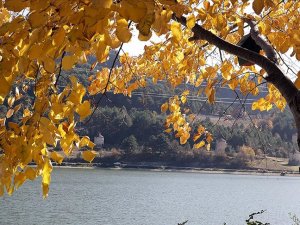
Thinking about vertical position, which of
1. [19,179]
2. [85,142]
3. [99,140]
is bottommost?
[19,179]

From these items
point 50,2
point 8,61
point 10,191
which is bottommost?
point 10,191

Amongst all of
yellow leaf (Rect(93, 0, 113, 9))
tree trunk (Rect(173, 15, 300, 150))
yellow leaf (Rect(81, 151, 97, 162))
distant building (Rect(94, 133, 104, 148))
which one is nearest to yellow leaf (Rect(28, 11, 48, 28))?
yellow leaf (Rect(93, 0, 113, 9))

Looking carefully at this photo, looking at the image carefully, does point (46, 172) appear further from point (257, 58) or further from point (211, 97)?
point (257, 58)

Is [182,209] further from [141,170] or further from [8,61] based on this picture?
[141,170]

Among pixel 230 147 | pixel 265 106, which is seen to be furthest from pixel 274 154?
pixel 265 106

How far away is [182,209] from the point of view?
26.1 metres

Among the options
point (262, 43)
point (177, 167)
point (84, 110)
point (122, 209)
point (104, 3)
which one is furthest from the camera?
point (177, 167)

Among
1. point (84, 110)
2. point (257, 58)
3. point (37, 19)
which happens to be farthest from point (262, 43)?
point (37, 19)

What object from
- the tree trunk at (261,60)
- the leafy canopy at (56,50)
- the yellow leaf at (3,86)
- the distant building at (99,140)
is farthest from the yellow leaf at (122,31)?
the distant building at (99,140)

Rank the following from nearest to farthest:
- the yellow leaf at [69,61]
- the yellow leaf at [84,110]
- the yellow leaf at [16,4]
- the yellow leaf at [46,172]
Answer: the yellow leaf at [16,4] → the yellow leaf at [69,61] → the yellow leaf at [84,110] → the yellow leaf at [46,172]

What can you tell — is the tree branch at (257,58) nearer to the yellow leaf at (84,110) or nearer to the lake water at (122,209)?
the yellow leaf at (84,110)

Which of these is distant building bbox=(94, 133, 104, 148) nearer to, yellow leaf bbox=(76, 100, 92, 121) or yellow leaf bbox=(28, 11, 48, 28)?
yellow leaf bbox=(76, 100, 92, 121)

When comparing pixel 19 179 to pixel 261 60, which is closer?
pixel 19 179

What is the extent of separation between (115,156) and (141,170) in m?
5.52
